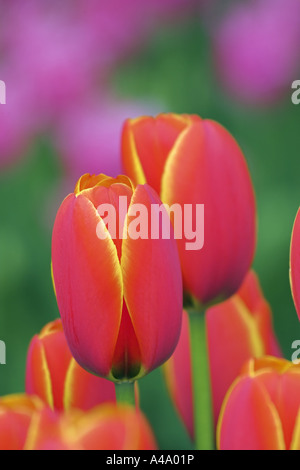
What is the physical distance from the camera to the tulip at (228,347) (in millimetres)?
338

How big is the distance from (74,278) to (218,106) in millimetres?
889

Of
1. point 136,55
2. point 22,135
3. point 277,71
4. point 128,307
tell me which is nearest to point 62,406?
point 128,307

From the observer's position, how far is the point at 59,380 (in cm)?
29

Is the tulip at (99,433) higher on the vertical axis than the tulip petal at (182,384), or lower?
higher

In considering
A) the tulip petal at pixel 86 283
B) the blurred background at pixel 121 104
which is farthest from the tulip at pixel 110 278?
the blurred background at pixel 121 104

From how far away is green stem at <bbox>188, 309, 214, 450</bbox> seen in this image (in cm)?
30

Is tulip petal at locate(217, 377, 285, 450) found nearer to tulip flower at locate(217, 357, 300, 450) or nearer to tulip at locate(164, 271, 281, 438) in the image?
tulip flower at locate(217, 357, 300, 450)

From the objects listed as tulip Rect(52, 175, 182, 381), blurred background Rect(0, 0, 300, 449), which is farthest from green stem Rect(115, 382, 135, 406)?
blurred background Rect(0, 0, 300, 449)

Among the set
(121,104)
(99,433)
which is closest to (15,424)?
(99,433)

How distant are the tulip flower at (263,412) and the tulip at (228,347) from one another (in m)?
0.09

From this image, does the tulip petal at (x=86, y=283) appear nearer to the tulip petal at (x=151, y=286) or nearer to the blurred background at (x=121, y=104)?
the tulip petal at (x=151, y=286)

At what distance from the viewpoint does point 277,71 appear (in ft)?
3.08

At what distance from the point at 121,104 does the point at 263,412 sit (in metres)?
0.80

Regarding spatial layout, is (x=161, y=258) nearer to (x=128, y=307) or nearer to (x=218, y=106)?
(x=128, y=307)
